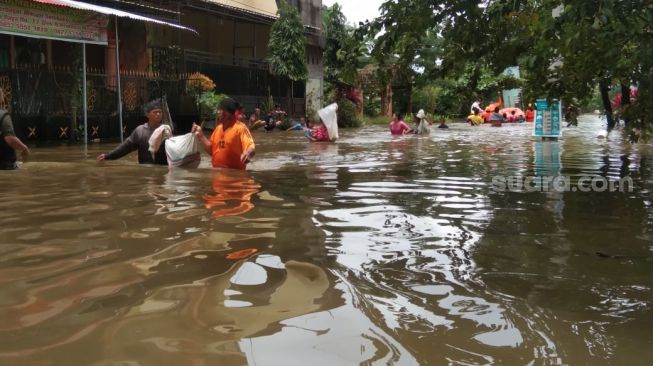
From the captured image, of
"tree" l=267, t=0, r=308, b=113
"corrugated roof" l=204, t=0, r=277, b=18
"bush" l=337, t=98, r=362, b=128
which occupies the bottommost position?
"bush" l=337, t=98, r=362, b=128

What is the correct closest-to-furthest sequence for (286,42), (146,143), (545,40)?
(545,40) → (146,143) → (286,42)

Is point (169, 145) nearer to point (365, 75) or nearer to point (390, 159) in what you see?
point (390, 159)

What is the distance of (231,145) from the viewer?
7.86 m

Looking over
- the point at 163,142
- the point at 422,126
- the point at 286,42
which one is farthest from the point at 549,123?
the point at 163,142

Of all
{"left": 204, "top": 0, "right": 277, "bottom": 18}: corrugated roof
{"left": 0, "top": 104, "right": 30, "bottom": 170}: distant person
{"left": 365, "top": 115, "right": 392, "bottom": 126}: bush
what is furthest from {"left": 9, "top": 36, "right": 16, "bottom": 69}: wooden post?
{"left": 365, "top": 115, "right": 392, "bottom": 126}: bush

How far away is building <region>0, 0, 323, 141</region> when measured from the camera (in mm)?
13227

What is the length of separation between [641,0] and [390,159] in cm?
730

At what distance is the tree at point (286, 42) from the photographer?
75.7ft

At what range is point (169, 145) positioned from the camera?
8.01 meters

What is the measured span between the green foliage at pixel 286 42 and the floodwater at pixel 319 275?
54.3 ft

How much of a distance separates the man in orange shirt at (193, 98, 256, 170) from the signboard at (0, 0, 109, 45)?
543 cm

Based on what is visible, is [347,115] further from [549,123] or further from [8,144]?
[8,144]

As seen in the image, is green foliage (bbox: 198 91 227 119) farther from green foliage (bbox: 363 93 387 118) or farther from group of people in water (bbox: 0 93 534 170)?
green foliage (bbox: 363 93 387 118)

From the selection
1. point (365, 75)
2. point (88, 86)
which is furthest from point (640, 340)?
point (365, 75)
